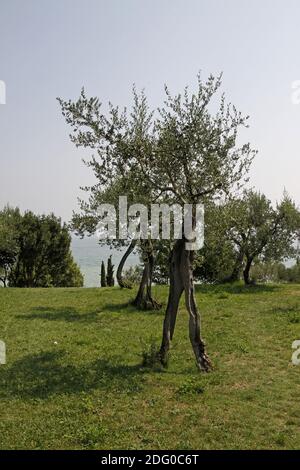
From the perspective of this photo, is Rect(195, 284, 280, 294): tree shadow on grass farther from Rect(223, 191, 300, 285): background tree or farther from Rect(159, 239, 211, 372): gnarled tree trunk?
Rect(159, 239, 211, 372): gnarled tree trunk

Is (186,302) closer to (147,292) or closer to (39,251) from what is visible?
(147,292)

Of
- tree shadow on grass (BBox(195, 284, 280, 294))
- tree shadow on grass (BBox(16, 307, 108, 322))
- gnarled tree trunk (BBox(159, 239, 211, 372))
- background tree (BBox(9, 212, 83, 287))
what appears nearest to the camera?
gnarled tree trunk (BBox(159, 239, 211, 372))

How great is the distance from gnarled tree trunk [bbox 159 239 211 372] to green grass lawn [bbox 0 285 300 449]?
27.7 inches

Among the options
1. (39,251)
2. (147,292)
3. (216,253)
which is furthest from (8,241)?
(147,292)

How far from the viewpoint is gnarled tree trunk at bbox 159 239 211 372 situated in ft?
52.6

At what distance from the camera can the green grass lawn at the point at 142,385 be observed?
10755 millimetres

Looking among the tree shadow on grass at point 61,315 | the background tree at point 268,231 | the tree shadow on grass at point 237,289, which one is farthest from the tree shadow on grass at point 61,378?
the background tree at point 268,231

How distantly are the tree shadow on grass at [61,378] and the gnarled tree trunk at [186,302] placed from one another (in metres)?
1.90

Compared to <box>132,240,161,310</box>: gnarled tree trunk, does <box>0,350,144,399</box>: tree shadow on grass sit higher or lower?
lower

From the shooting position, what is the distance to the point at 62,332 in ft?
74.0

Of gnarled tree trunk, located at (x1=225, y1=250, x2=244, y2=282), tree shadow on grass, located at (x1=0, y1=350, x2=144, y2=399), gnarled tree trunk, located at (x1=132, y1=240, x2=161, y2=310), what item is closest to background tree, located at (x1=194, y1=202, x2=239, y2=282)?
gnarled tree trunk, located at (x1=225, y1=250, x2=244, y2=282)
